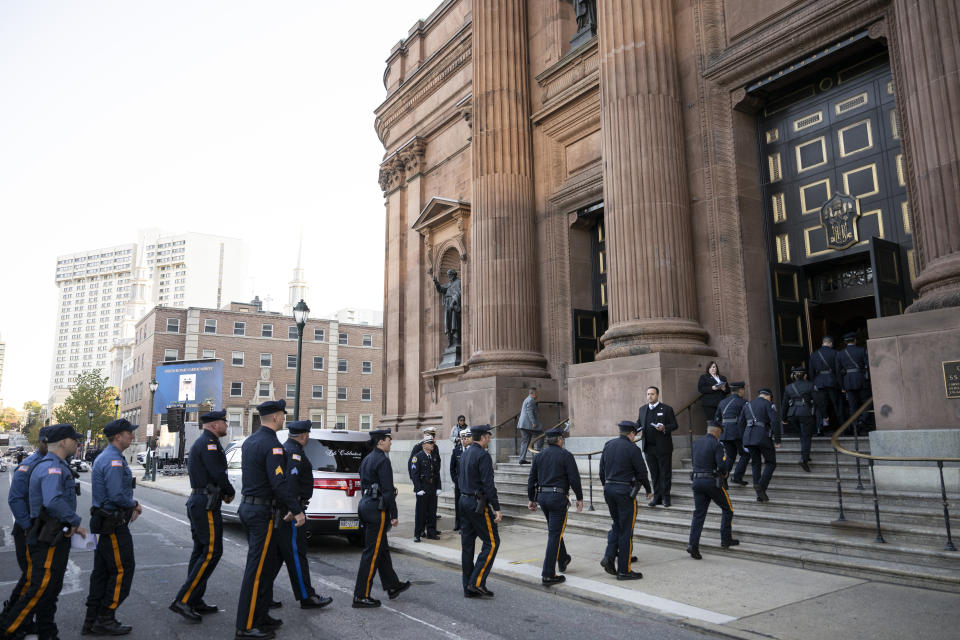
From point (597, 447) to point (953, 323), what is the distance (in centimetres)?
693

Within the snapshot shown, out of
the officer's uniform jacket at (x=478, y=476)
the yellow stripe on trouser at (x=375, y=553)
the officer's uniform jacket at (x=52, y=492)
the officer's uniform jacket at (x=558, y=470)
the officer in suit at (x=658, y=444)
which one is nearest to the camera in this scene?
the officer's uniform jacket at (x=52, y=492)

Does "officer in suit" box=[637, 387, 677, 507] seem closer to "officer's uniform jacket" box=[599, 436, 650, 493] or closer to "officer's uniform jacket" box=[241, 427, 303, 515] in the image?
"officer's uniform jacket" box=[599, 436, 650, 493]

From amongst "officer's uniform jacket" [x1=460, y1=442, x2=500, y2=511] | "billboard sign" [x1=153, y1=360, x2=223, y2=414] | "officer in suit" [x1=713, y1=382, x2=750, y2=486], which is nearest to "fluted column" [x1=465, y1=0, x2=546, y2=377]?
"officer in suit" [x1=713, y1=382, x2=750, y2=486]

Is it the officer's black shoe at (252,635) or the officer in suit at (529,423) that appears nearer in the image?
the officer's black shoe at (252,635)

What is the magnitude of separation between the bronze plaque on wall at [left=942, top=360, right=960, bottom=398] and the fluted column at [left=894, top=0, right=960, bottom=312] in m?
0.90

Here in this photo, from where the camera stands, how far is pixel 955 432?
9.40 metres

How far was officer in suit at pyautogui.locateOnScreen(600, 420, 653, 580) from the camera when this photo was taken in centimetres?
834

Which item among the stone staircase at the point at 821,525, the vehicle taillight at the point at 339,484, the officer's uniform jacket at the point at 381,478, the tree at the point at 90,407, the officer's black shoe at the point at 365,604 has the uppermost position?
the tree at the point at 90,407

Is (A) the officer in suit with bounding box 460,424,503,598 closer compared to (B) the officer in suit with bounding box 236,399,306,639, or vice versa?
(B) the officer in suit with bounding box 236,399,306,639

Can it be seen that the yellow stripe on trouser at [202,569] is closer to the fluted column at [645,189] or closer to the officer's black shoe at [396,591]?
the officer's black shoe at [396,591]

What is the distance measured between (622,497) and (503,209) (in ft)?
42.8

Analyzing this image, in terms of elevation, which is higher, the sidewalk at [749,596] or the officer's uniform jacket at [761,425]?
the officer's uniform jacket at [761,425]

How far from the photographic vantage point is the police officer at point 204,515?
22.8 feet

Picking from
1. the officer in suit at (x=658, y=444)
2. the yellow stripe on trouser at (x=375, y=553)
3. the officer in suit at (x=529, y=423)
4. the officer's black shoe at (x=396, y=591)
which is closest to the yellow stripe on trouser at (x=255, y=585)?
the yellow stripe on trouser at (x=375, y=553)
